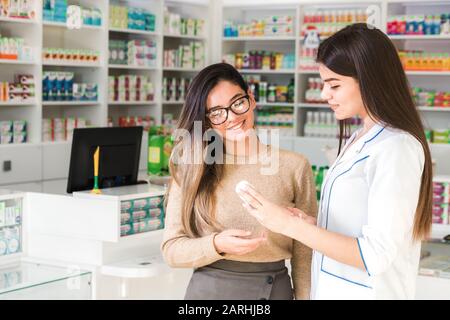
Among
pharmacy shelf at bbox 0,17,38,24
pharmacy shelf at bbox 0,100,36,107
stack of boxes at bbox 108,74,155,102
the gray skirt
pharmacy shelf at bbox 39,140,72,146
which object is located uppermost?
pharmacy shelf at bbox 0,17,38,24

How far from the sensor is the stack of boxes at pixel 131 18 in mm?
7051

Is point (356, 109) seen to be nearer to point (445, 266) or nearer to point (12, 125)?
point (445, 266)

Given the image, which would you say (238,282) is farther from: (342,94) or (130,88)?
(130,88)

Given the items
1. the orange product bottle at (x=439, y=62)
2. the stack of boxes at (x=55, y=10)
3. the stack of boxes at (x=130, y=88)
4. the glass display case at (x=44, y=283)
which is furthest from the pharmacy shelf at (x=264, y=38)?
the glass display case at (x=44, y=283)

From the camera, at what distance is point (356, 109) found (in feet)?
5.15

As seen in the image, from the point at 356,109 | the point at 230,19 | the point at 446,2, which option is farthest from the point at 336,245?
the point at 230,19

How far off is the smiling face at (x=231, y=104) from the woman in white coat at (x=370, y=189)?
379mm

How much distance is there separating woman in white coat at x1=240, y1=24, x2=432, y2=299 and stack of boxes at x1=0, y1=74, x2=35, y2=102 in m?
5.00

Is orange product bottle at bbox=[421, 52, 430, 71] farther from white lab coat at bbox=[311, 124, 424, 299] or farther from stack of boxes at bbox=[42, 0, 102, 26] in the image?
white lab coat at bbox=[311, 124, 424, 299]

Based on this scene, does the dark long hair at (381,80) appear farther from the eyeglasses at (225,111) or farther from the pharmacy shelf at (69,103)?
the pharmacy shelf at (69,103)

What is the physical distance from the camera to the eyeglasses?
192cm

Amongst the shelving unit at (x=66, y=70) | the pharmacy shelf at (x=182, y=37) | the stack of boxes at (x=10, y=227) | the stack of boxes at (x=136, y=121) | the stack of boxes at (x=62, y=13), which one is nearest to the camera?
the stack of boxes at (x=10, y=227)

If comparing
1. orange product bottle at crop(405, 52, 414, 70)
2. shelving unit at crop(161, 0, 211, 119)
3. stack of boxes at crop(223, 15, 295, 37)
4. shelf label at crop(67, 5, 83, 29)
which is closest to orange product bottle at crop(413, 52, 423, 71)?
orange product bottle at crop(405, 52, 414, 70)
